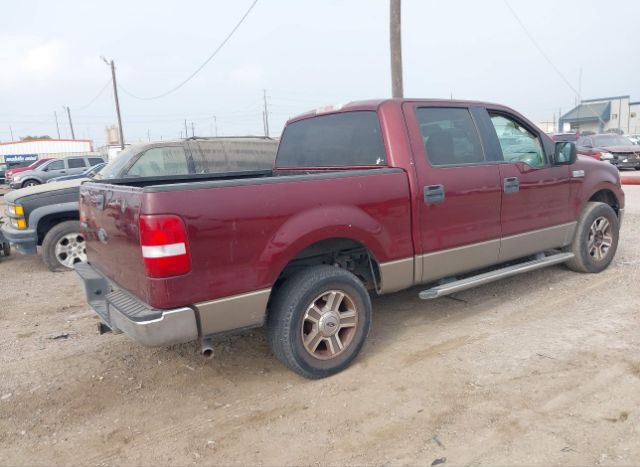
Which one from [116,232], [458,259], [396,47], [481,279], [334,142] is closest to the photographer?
[116,232]

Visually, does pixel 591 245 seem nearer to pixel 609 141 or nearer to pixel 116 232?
pixel 116 232

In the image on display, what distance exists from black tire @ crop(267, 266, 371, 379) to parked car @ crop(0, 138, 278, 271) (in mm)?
3367

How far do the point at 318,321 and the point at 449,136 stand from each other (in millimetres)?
1944

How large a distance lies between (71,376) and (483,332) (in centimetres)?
323

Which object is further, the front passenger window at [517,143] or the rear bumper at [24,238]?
the rear bumper at [24,238]

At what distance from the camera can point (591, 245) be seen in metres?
5.57

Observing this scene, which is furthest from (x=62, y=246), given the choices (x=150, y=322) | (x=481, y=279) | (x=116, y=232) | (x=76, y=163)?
(x=76, y=163)

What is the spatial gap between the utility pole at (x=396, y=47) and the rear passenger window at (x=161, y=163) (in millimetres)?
6033

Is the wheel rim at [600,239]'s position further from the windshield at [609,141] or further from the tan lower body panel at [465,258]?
the windshield at [609,141]

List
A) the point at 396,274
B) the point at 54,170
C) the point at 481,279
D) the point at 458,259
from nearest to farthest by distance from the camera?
1. the point at 396,274
2. the point at 458,259
3. the point at 481,279
4. the point at 54,170

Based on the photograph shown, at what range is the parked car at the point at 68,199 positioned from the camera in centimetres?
690

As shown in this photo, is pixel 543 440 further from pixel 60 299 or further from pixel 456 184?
pixel 60 299

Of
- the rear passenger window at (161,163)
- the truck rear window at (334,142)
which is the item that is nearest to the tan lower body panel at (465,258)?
the truck rear window at (334,142)

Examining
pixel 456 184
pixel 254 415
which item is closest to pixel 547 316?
pixel 456 184
